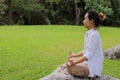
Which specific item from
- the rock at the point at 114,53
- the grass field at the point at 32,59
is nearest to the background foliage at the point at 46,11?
the grass field at the point at 32,59

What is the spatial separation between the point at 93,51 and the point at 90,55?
0.27ft

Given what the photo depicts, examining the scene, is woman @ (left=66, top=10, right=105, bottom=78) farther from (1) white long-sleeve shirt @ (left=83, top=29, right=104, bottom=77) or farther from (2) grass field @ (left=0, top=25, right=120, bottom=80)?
(2) grass field @ (left=0, top=25, right=120, bottom=80)

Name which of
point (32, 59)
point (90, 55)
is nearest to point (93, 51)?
point (90, 55)

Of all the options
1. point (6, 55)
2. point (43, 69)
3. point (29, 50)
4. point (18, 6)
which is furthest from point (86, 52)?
point (18, 6)

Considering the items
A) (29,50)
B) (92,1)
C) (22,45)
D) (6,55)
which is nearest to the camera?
(6,55)

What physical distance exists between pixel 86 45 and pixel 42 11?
3307cm

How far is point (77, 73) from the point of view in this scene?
5859 mm

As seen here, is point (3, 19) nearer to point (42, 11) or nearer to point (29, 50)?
point (42, 11)

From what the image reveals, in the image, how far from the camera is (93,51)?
5699 millimetres

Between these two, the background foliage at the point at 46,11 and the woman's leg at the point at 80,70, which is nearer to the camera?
the woman's leg at the point at 80,70

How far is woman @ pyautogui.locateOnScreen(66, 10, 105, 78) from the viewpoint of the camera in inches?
223

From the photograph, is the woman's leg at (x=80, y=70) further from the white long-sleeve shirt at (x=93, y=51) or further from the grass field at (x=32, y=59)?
the grass field at (x=32, y=59)

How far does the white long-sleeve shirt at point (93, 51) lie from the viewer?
18.5ft

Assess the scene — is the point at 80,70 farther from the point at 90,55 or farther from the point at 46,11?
the point at 46,11
